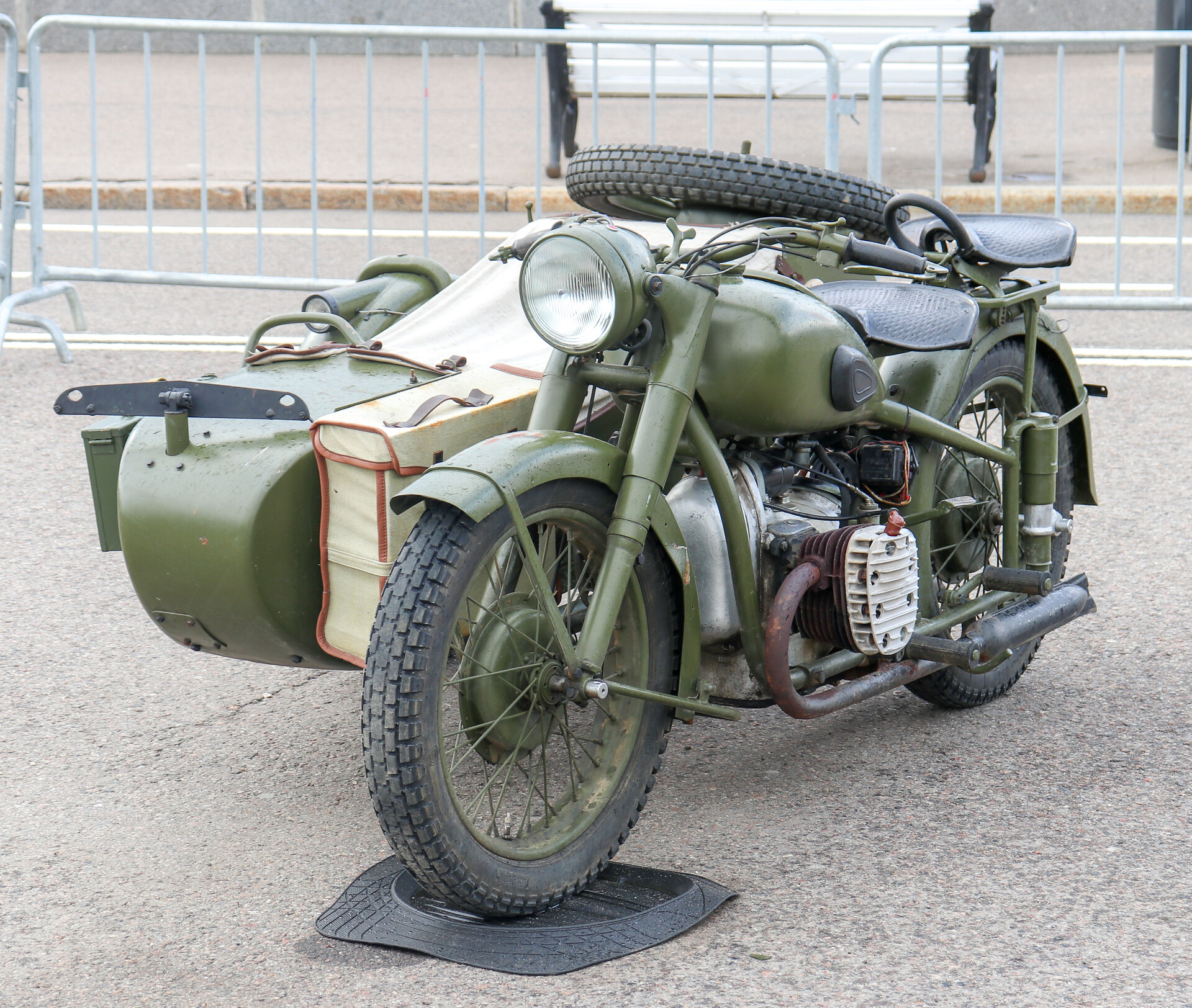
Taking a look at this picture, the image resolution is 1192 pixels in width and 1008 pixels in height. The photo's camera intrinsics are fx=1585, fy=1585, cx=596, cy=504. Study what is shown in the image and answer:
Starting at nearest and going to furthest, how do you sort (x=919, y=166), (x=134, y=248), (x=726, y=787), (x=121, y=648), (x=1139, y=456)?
1. (x=726, y=787)
2. (x=121, y=648)
3. (x=1139, y=456)
4. (x=134, y=248)
5. (x=919, y=166)

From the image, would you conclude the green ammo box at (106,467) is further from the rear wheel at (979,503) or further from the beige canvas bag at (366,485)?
the rear wheel at (979,503)

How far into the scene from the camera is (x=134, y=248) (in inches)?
349

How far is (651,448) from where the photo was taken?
2785mm

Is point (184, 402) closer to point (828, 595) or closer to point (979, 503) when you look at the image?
point (828, 595)

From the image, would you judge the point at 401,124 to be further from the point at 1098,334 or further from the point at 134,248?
the point at 1098,334

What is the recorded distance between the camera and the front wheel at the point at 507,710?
255 centimetres

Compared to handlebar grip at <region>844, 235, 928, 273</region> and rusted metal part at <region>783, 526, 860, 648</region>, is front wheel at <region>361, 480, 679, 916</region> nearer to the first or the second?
rusted metal part at <region>783, 526, 860, 648</region>

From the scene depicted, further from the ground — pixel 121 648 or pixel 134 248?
pixel 134 248

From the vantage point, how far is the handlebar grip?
3100 mm

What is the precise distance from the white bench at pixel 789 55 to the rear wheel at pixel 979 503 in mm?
6288

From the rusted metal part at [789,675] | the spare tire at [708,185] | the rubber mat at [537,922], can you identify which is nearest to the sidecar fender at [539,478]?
the rusted metal part at [789,675]

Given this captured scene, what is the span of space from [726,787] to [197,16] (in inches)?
538

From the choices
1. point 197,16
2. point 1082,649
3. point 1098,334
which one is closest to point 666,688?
point 1082,649

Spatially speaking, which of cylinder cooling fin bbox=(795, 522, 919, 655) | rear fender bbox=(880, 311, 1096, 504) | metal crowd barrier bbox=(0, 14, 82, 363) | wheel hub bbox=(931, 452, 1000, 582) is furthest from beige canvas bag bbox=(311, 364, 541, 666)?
metal crowd barrier bbox=(0, 14, 82, 363)
